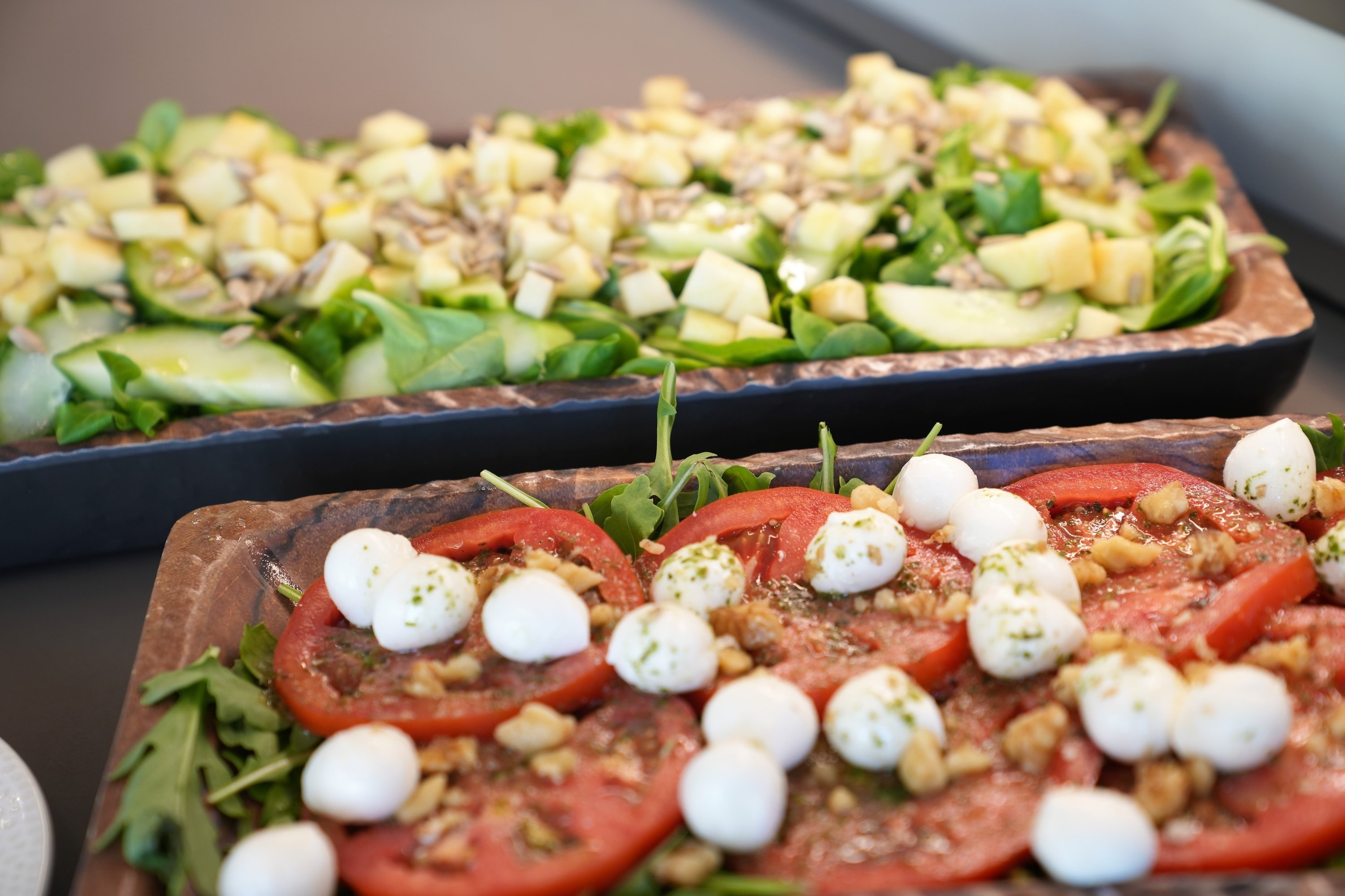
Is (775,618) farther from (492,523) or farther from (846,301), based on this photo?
(846,301)

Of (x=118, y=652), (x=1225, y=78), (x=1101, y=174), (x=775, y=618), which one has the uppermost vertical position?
(x=1225, y=78)

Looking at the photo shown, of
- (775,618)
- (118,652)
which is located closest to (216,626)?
(118,652)

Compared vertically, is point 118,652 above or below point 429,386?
below

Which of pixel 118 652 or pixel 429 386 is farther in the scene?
pixel 429 386

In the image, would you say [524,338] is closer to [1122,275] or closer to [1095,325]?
[1095,325]

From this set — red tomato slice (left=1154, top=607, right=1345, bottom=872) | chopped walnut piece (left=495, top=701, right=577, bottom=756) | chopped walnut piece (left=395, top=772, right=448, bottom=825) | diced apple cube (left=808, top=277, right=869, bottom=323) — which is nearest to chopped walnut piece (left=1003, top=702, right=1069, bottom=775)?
red tomato slice (left=1154, top=607, right=1345, bottom=872)

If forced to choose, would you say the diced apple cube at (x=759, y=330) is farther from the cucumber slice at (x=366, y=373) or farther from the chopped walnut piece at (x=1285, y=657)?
the chopped walnut piece at (x=1285, y=657)

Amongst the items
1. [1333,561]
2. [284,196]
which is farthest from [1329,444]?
[284,196]

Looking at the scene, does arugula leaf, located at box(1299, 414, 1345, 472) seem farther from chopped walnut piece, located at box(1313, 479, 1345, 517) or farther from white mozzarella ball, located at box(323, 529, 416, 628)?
white mozzarella ball, located at box(323, 529, 416, 628)
